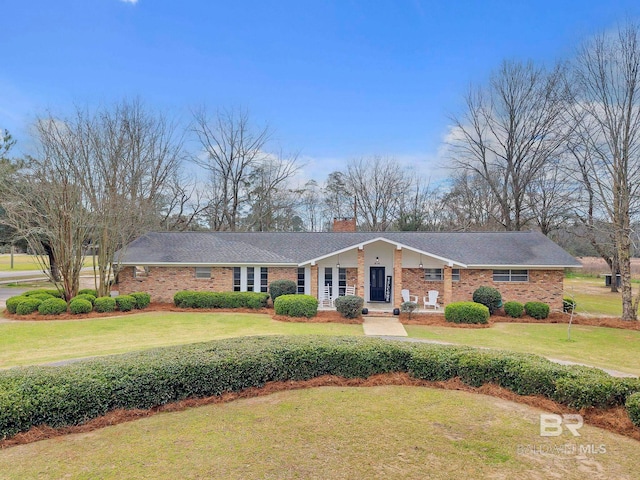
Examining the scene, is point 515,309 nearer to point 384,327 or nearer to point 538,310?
point 538,310

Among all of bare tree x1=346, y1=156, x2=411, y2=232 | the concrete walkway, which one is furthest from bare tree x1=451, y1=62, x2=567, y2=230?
the concrete walkway

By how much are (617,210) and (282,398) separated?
18035 millimetres

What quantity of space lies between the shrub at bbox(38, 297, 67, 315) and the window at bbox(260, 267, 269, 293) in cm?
904

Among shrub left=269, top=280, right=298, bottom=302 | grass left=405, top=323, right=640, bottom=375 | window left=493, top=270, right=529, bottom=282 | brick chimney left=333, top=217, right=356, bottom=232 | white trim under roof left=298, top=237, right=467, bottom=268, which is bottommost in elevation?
grass left=405, top=323, right=640, bottom=375

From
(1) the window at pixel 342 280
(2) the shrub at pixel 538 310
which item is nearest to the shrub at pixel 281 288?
(1) the window at pixel 342 280

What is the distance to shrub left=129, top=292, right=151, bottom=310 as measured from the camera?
1873 centimetres

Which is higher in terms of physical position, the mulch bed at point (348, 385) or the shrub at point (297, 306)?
the shrub at point (297, 306)

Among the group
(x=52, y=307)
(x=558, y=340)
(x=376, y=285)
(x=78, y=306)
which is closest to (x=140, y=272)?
(x=78, y=306)

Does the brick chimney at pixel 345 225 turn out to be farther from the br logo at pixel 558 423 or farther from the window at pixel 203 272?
the br logo at pixel 558 423

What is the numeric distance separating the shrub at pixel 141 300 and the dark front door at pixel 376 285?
1174cm

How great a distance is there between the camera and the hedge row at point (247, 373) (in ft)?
18.5

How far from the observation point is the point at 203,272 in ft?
67.6

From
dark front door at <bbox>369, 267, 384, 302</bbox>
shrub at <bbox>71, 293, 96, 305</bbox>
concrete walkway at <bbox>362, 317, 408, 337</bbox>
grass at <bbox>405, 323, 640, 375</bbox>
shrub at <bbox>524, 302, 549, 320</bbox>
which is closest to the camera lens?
grass at <bbox>405, 323, 640, 375</bbox>

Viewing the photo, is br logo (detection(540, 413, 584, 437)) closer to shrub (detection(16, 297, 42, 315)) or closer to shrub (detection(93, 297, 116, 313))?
shrub (detection(93, 297, 116, 313))
